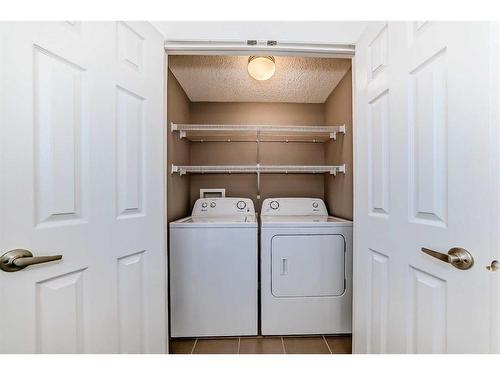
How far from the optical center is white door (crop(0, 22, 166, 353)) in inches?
29.8

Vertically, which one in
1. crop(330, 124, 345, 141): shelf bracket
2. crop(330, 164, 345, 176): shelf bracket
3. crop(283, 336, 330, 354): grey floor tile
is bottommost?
crop(283, 336, 330, 354): grey floor tile

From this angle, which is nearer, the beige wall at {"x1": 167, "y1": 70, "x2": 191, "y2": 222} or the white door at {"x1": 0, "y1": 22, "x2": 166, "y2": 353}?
the white door at {"x1": 0, "y1": 22, "x2": 166, "y2": 353}

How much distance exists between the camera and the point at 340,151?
2195 mm

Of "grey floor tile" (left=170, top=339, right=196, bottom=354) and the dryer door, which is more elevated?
the dryer door

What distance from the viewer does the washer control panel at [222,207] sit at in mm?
2324

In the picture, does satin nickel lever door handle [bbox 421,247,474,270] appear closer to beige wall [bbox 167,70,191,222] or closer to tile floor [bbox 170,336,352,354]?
tile floor [bbox 170,336,352,354]

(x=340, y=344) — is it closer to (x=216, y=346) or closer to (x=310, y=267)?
(x=310, y=267)

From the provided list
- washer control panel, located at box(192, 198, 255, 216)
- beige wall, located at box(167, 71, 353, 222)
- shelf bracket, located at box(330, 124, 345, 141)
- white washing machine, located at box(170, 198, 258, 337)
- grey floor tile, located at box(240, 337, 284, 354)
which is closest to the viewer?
grey floor tile, located at box(240, 337, 284, 354)

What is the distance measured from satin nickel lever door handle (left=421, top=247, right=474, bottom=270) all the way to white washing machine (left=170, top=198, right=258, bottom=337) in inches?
47.5

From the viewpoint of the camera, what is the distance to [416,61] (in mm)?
902

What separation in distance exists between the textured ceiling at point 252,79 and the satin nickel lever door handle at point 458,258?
167 centimetres

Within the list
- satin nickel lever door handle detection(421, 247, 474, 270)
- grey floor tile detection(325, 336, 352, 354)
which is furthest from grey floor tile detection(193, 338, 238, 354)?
satin nickel lever door handle detection(421, 247, 474, 270)
